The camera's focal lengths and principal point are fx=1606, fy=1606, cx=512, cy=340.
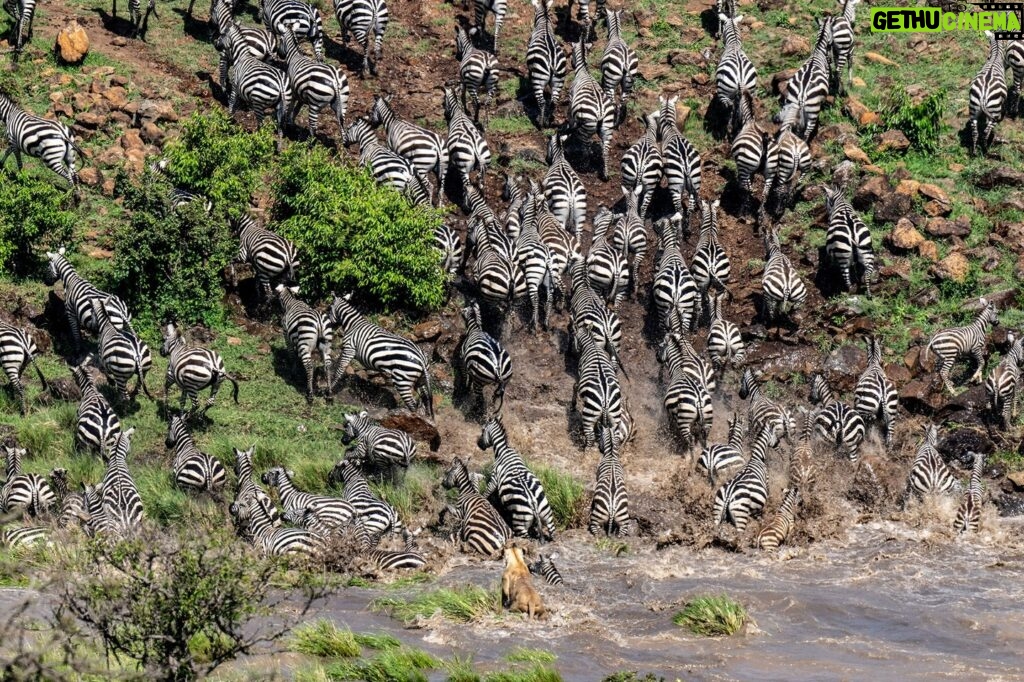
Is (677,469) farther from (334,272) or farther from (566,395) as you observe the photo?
(334,272)

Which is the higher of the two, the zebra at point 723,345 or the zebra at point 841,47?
the zebra at point 841,47

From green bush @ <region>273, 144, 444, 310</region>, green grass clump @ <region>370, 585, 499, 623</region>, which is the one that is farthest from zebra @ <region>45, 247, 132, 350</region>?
green grass clump @ <region>370, 585, 499, 623</region>

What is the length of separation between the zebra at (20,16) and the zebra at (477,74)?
23.9 ft

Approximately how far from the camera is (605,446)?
66.1 ft

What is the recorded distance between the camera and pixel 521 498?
18516mm

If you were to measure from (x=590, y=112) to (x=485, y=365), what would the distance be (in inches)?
238

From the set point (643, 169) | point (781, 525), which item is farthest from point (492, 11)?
point (781, 525)

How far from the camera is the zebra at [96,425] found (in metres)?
19.1

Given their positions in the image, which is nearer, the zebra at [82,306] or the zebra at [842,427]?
the zebra at [842,427]

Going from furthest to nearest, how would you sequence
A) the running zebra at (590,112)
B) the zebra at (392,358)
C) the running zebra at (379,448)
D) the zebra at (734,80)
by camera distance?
1. the zebra at (734,80)
2. the running zebra at (590,112)
3. the zebra at (392,358)
4. the running zebra at (379,448)

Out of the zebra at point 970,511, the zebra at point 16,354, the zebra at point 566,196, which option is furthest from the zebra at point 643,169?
the zebra at point 16,354

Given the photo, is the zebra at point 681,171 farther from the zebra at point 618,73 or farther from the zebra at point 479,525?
the zebra at point 479,525

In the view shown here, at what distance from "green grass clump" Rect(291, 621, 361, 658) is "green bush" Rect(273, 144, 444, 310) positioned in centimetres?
881

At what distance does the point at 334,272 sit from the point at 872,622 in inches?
391
